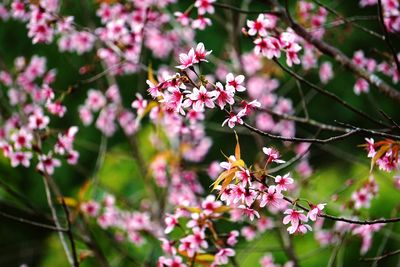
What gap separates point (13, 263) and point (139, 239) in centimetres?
458

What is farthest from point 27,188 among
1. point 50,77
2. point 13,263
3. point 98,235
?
point 50,77

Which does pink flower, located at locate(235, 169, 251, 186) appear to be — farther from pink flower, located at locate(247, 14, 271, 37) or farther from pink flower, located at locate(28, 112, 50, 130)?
pink flower, located at locate(28, 112, 50, 130)

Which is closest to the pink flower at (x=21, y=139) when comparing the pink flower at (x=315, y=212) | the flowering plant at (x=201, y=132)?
the flowering plant at (x=201, y=132)

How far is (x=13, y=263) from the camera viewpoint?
7559 millimetres

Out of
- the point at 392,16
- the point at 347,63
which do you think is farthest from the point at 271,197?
the point at 392,16

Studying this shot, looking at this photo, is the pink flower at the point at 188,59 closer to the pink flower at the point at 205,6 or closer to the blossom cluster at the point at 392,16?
the pink flower at the point at 205,6

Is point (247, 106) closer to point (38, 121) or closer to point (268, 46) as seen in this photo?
point (268, 46)

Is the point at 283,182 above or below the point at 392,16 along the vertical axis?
below

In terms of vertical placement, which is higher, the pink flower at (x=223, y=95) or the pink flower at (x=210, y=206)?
the pink flower at (x=223, y=95)

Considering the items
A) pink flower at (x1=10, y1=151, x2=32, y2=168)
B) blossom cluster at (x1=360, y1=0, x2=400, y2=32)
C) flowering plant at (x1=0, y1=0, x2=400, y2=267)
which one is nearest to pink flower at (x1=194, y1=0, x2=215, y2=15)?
flowering plant at (x1=0, y1=0, x2=400, y2=267)

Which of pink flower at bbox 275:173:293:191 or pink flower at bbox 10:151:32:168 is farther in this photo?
pink flower at bbox 10:151:32:168

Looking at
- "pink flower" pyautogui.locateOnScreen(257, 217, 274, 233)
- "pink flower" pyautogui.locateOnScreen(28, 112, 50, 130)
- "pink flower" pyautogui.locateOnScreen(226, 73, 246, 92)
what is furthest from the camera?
"pink flower" pyautogui.locateOnScreen(257, 217, 274, 233)

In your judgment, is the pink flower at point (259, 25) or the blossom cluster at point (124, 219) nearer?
the pink flower at point (259, 25)

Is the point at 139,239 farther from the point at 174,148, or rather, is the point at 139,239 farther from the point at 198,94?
the point at 198,94
